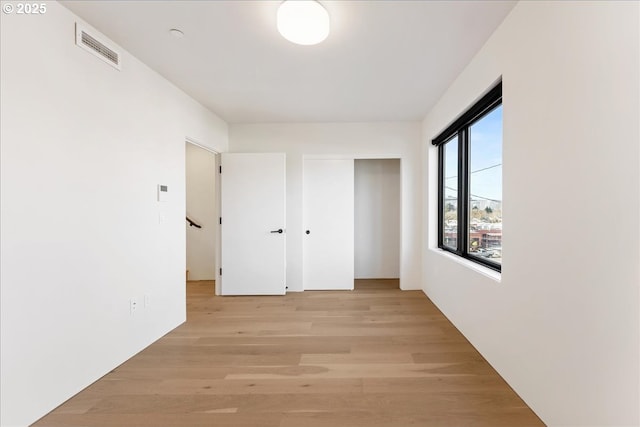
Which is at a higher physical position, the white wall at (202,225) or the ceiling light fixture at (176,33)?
the ceiling light fixture at (176,33)

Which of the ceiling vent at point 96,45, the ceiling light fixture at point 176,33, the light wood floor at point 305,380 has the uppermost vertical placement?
the ceiling light fixture at point 176,33

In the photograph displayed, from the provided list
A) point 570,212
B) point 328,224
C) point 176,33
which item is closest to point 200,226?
point 328,224

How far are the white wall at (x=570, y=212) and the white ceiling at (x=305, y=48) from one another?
428 mm

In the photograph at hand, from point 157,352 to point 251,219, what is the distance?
6.78ft

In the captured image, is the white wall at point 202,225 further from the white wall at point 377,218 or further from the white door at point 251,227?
the white wall at point 377,218

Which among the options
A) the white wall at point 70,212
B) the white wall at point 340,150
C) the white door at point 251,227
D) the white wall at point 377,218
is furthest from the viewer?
the white wall at point 377,218

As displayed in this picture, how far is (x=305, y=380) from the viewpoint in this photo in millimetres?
2117

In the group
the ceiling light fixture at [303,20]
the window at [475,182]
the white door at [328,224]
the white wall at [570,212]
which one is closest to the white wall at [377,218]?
the white door at [328,224]

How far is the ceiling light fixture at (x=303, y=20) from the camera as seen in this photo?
1818mm

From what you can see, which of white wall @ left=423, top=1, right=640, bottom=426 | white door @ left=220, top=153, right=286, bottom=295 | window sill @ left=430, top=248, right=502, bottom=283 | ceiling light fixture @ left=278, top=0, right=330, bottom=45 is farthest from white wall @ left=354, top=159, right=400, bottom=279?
ceiling light fixture @ left=278, top=0, right=330, bottom=45

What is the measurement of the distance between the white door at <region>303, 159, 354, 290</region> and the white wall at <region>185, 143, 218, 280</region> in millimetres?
1753

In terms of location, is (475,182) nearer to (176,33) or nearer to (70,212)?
(176,33)

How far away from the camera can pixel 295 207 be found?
447cm

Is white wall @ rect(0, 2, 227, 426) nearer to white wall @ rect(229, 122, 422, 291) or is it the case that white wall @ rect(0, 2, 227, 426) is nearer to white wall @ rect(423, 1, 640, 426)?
white wall @ rect(229, 122, 422, 291)
